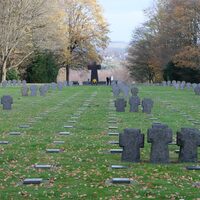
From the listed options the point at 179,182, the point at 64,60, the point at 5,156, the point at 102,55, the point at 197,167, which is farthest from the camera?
the point at 102,55

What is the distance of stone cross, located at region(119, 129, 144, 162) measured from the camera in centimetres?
842

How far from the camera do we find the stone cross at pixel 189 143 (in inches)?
334

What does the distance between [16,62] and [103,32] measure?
47.6 ft

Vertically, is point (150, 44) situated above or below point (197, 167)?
above

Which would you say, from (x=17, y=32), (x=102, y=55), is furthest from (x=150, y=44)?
(x=17, y=32)

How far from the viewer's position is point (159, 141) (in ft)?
27.7

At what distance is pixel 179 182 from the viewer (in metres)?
7.07

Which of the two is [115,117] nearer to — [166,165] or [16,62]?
[166,165]

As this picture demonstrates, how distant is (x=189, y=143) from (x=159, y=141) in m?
0.54

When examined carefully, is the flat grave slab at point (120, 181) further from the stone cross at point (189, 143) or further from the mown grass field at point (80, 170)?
the stone cross at point (189, 143)

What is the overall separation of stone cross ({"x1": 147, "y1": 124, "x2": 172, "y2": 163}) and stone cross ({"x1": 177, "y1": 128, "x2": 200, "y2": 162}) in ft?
0.88

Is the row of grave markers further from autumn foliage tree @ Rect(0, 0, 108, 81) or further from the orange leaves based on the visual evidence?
the orange leaves

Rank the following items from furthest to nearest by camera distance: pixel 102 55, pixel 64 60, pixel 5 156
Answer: pixel 102 55 < pixel 64 60 < pixel 5 156

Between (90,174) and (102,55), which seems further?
(102,55)
